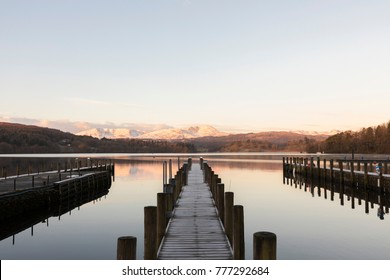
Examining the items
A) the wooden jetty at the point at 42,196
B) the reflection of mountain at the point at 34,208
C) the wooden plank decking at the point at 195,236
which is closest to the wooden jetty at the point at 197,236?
the wooden plank decking at the point at 195,236

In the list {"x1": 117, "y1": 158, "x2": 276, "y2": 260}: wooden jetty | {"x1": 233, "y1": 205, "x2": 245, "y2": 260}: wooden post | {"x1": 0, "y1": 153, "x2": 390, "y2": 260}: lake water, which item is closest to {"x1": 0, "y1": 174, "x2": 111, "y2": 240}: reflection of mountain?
{"x1": 0, "y1": 153, "x2": 390, "y2": 260}: lake water

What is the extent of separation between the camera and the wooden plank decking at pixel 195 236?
11242 mm

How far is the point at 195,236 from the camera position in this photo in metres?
13.3

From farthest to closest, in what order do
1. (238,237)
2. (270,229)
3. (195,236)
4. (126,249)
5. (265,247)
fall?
(270,229)
(195,236)
(238,237)
(126,249)
(265,247)

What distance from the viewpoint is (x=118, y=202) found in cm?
4041

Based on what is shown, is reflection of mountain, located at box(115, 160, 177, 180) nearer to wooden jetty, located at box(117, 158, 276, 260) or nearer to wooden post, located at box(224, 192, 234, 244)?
wooden jetty, located at box(117, 158, 276, 260)

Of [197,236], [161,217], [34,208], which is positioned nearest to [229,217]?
[197,236]

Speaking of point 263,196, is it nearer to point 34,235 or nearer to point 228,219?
point 34,235

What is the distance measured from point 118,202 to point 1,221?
1791cm

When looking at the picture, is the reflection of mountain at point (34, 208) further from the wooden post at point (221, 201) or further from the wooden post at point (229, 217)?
the wooden post at point (229, 217)

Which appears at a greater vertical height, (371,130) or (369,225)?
(371,130)

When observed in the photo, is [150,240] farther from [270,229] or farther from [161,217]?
[270,229]
